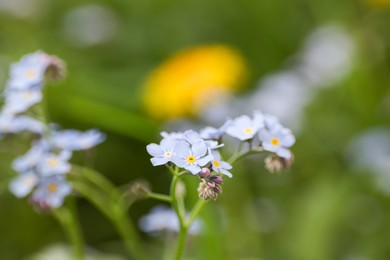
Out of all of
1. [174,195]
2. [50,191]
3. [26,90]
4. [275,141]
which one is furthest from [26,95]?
[275,141]

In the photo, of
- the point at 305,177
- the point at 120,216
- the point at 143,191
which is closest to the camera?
the point at 143,191

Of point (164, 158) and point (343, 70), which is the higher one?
point (343, 70)

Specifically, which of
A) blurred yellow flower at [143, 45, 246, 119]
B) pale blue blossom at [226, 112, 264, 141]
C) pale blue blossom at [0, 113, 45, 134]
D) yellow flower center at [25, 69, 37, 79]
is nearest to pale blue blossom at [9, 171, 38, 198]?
pale blue blossom at [0, 113, 45, 134]

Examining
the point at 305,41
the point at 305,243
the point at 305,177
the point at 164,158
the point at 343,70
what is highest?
the point at 305,41

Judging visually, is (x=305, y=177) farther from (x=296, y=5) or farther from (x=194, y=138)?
(x=194, y=138)

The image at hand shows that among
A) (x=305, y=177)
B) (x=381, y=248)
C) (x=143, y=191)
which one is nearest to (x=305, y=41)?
(x=305, y=177)

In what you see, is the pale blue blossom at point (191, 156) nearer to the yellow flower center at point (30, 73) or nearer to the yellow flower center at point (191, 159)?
the yellow flower center at point (191, 159)

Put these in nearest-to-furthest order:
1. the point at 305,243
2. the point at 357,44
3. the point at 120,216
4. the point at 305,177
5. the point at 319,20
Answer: the point at 120,216 < the point at 305,243 < the point at 305,177 < the point at 357,44 < the point at 319,20

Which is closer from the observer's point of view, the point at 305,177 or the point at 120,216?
the point at 120,216

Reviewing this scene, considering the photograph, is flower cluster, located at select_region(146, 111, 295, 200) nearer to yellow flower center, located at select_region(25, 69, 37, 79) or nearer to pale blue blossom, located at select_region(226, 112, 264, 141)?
pale blue blossom, located at select_region(226, 112, 264, 141)
